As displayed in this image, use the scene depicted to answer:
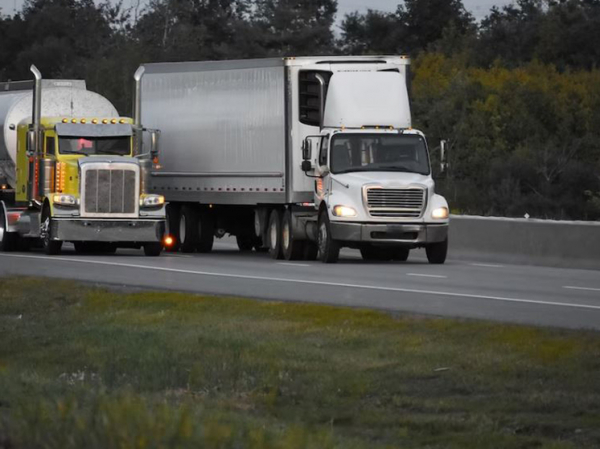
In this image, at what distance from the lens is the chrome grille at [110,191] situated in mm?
30922

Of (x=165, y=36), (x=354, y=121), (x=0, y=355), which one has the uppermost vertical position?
(x=165, y=36)

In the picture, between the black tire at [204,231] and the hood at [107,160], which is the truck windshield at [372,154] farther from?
the black tire at [204,231]

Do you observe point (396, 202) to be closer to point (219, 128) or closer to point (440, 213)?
point (440, 213)

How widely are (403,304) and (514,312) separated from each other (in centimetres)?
154

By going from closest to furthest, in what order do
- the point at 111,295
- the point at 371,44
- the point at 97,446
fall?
1. the point at 97,446
2. the point at 111,295
3. the point at 371,44

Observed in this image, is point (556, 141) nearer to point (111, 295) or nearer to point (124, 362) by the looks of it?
point (111, 295)

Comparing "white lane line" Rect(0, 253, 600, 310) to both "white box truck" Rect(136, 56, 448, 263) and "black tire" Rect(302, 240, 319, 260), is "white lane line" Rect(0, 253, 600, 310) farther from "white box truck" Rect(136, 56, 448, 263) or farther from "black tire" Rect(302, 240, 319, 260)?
"black tire" Rect(302, 240, 319, 260)

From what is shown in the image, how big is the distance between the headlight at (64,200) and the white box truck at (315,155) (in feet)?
11.0

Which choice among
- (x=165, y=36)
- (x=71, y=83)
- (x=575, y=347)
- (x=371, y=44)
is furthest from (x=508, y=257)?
(x=371, y=44)

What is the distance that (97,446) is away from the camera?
7359 mm

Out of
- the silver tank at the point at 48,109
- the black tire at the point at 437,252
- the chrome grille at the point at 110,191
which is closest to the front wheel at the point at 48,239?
the chrome grille at the point at 110,191

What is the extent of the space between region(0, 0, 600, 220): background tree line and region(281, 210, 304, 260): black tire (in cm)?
4374

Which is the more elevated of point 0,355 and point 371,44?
point 371,44

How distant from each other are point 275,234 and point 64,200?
4162 millimetres
